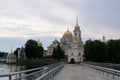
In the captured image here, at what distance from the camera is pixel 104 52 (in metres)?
122

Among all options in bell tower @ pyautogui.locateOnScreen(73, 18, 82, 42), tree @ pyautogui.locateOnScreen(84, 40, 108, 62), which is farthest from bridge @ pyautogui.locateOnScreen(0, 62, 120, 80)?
bell tower @ pyautogui.locateOnScreen(73, 18, 82, 42)

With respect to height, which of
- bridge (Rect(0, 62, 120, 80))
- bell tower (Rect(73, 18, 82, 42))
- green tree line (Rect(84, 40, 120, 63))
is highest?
bell tower (Rect(73, 18, 82, 42))

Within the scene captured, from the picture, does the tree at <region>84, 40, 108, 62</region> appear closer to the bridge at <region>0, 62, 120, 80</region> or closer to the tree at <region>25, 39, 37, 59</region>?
the tree at <region>25, 39, 37, 59</region>

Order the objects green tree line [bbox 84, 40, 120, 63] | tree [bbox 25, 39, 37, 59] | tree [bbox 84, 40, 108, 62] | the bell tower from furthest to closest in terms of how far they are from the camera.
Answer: the bell tower, tree [bbox 25, 39, 37, 59], green tree line [bbox 84, 40, 120, 63], tree [bbox 84, 40, 108, 62]

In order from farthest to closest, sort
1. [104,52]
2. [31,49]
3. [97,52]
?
[31,49], [97,52], [104,52]

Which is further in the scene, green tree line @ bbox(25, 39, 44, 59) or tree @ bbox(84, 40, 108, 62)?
green tree line @ bbox(25, 39, 44, 59)

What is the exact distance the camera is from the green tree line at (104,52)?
123000mm

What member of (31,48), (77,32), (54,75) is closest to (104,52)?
(31,48)

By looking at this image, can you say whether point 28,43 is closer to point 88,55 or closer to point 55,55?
point 55,55

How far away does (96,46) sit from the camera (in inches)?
5010

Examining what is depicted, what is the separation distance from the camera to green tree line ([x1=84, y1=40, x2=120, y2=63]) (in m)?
123

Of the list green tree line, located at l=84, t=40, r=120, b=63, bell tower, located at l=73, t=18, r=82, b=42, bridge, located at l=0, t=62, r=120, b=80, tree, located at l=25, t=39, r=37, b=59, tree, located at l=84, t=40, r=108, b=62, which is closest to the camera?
bridge, located at l=0, t=62, r=120, b=80

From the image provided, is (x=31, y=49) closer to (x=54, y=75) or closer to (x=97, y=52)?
(x=97, y=52)

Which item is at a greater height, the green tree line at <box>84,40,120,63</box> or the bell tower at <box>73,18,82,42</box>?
the bell tower at <box>73,18,82,42</box>
